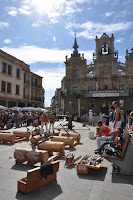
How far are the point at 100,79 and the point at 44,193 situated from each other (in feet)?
114

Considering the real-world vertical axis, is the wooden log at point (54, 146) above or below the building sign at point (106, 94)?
below

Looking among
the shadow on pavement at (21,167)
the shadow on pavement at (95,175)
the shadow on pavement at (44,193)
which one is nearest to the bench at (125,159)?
the shadow on pavement at (95,175)

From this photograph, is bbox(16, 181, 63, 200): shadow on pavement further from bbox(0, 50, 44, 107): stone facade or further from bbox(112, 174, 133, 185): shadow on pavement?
bbox(0, 50, 44, 107): stone facade

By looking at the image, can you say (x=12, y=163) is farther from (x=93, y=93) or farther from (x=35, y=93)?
(x=35, y=93)

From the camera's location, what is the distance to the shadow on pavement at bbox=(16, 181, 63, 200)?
3500 millimetres

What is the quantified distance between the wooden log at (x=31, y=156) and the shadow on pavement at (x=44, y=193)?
3.64 feet

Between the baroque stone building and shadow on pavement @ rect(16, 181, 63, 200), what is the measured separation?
3036 cm

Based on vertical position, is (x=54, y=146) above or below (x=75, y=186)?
above

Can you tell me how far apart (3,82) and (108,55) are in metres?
22.7

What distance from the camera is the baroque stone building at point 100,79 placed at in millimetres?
35500

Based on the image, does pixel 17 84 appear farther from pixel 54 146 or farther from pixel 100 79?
pixel 54 146

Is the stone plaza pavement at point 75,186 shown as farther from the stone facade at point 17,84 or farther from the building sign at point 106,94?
the building sign at point 106,94

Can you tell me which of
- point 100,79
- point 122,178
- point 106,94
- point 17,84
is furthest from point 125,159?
point 100,79

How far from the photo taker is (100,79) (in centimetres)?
3697
